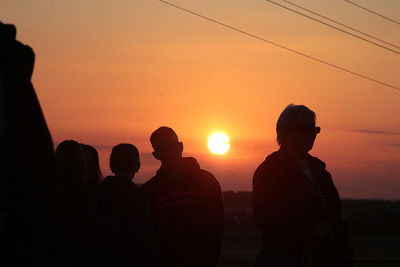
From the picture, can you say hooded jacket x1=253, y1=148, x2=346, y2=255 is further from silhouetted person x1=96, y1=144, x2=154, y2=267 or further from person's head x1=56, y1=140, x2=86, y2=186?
person's head x1=56, y1=140, x2=86, y2=186

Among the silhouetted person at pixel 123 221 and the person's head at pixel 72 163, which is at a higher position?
the person's head at pixel 72 163

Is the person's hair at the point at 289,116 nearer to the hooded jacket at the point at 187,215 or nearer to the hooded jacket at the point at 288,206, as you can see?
the hooded jacket at the point at 288,206

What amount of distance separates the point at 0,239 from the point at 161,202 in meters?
5.53

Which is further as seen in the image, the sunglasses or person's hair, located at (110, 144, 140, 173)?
person's hair, located at (110, 144, 140, 173)

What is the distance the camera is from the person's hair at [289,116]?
5.75 metres

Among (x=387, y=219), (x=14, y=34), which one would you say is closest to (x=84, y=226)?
(x=14, y=34)

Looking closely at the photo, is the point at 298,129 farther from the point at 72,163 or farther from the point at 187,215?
the point at 72,163

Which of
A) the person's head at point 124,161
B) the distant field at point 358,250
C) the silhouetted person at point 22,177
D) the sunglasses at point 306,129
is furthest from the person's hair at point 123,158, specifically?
the distant field at point 358,250

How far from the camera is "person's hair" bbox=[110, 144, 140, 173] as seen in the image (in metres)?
6.44

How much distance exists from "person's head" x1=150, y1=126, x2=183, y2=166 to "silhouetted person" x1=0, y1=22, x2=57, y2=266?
550 cm

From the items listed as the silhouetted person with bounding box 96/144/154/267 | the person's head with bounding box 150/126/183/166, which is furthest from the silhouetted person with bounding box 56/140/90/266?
the person's head with bounding box 150/126/183/166

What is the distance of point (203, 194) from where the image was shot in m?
6.92

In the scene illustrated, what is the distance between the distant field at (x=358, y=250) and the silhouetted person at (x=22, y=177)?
26507 millimetres

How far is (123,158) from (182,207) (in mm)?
727
